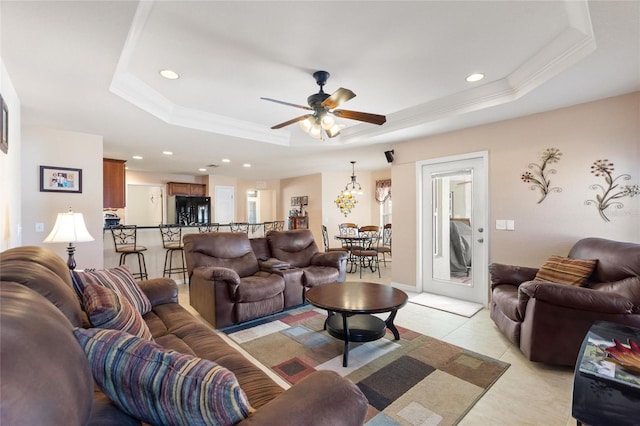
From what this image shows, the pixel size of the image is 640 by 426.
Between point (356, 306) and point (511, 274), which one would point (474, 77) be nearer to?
point (511, 274)

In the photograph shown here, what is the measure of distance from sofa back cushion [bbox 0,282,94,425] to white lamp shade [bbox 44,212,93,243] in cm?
223

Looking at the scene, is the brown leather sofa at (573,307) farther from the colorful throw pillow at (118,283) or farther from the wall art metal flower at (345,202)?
the wall art metal flower at (345,202)

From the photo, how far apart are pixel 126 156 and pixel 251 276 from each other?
13.0 ft

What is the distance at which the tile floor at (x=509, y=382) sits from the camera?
5.91ft

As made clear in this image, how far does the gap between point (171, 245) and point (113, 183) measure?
1.83m

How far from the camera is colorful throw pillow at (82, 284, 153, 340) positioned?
3.88ft

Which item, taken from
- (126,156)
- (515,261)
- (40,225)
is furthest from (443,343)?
(126,156)

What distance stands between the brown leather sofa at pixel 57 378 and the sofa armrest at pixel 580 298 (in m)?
2.06

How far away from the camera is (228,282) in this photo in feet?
10.2

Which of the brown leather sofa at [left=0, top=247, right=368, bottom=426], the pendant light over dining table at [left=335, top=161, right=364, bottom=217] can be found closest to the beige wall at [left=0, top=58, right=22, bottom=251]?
the brown leather sofa at [left=0, top=247, right=368, bottom=426]

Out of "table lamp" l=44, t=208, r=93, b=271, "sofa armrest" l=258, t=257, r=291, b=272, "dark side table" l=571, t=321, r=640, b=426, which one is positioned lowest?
"dark side table" l=571, t=321, r=640, b=426

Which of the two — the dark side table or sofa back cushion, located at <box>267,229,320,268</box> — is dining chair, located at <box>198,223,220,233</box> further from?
the dark side table

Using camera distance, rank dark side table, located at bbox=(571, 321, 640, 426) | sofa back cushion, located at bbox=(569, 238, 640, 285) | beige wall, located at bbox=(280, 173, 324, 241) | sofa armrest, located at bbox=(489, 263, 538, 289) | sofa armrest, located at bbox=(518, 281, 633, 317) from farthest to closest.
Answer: beige wall, located at bbox=(280, 173, 324, 241) → sofa armrest, located at bbox=(489, 263, 538, 289) → sofa back cushion, located at bbox=(569, 238, 640, 285) → sofa armrest, located at bbox=(518, 281, 633, 317) → dark side table, located at bbox=(571, 321, 640, 426)

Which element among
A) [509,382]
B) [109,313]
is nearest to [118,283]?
[109,313]
